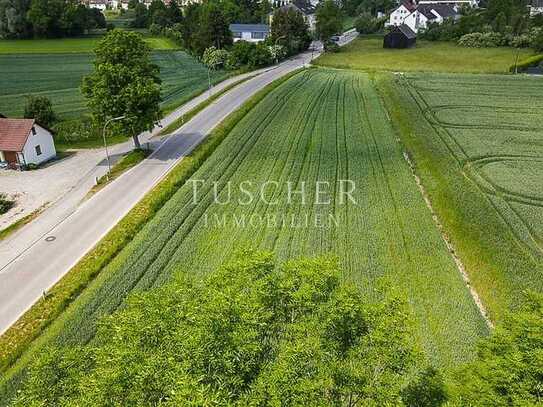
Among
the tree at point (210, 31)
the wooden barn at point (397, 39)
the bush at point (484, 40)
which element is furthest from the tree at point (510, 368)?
the bush at point (484, 40)

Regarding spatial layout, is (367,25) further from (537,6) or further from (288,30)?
(537,6)

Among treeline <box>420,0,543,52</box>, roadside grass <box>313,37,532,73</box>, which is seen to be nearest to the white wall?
roadside grass <box>313,37,532,73</box>

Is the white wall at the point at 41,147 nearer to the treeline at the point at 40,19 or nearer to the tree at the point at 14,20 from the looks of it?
the treeline at the point at 40,19

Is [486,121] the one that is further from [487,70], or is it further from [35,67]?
[35,67]

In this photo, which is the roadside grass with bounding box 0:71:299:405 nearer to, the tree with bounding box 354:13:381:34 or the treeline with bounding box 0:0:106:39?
the treeline with bounding box 0:0:106:39

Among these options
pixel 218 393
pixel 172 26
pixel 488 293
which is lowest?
pixel 488 293

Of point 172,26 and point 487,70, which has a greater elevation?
point 172,26

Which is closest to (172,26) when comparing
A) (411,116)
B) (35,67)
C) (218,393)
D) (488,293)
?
(35,67)
